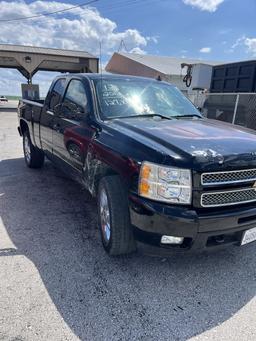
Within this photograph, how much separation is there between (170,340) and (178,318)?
0.24 meters

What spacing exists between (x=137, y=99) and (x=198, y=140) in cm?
136

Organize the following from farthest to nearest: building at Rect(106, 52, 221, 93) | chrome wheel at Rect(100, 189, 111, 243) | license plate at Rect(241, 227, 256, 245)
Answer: building at Rect(106, 52, 221, 93) < chrome wheel at Rect(100, 189, 111, 243) < license plate at Rect(241, 227, 256, 245)

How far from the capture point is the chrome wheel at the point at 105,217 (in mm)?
3027

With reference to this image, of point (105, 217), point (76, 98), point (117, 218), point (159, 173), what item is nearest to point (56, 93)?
point (76, 98)

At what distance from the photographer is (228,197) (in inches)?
102

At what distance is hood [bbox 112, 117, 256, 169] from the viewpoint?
2.49 metres

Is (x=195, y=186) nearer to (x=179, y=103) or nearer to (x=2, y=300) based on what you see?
(x=2, y=300)

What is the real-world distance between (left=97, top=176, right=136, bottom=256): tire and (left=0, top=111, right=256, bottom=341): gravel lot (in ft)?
0.84

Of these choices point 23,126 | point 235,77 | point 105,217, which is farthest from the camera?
point 235,77

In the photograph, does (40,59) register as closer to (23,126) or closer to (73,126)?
(23,126)

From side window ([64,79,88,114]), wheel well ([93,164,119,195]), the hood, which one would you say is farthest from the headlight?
side window ([64,79,88,114])

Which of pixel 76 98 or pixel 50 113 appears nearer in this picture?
pixel 76 98

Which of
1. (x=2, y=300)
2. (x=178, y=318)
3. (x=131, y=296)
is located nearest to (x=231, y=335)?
Answer: (x=178, y=318)

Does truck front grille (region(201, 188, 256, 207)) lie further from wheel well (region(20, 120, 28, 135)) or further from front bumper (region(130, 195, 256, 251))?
wheel well (region(20, 120, 28, 135))
